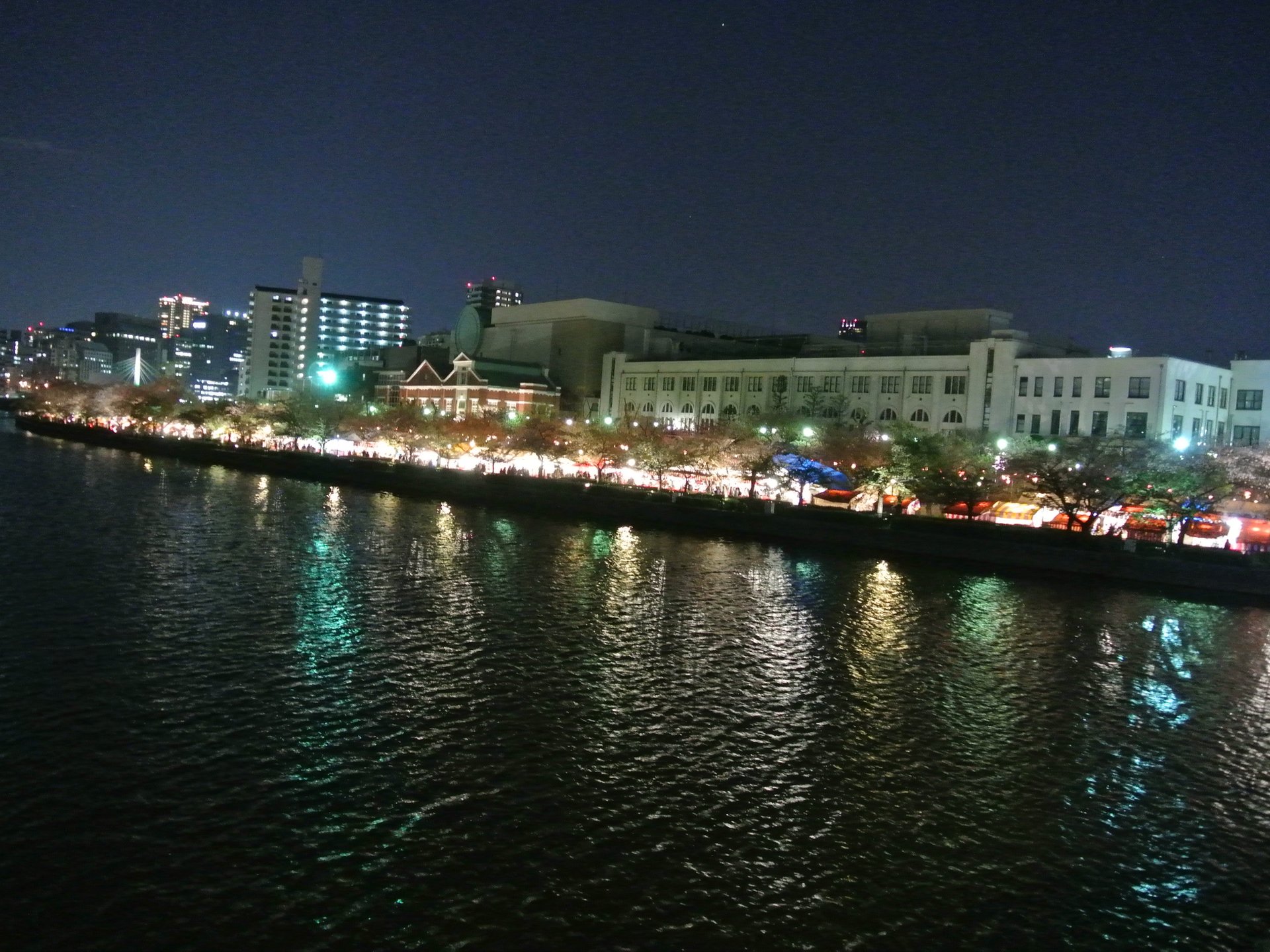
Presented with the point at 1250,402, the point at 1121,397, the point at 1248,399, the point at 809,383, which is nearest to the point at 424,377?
the point at 809,383

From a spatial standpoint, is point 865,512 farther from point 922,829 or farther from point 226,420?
point 226,420

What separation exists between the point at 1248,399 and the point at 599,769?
51378 mm

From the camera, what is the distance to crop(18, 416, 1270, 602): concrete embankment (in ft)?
98.0

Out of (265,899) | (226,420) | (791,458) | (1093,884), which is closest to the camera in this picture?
(265,899)

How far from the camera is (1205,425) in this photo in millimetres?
50406

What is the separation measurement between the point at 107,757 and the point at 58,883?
289cm

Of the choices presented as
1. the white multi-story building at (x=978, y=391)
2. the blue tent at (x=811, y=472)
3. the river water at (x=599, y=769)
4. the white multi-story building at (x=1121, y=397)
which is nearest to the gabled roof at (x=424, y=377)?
the white multi-story building at (x=978, y=391)

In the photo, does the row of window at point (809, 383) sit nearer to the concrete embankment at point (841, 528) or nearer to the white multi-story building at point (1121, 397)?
the white multi-story building at point (1121, 397)

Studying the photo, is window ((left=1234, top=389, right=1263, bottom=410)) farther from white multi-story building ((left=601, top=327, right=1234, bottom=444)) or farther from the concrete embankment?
the concrete embankment

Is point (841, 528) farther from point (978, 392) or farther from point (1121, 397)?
point (978, 392)

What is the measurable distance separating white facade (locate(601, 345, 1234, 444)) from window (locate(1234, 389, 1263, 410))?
45 cm

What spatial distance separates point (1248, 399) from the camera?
5134 centimetres

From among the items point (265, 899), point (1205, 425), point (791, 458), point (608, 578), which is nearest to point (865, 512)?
point (791, 458)

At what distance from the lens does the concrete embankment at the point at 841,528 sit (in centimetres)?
2986
